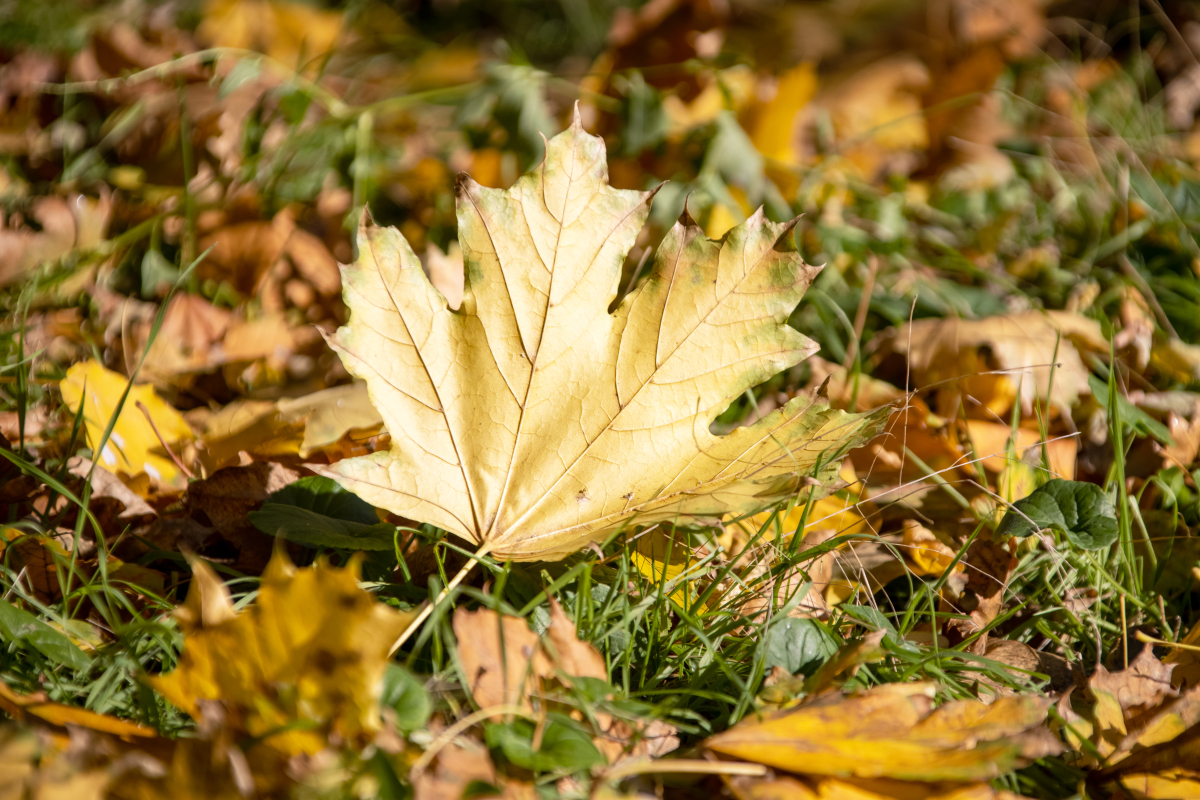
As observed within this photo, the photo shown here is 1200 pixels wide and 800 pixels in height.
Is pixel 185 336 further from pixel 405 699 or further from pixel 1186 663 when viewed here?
pixel 1186 663

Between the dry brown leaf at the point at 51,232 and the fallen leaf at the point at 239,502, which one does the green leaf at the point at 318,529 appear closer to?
the fallen leaf at the point at 239,502

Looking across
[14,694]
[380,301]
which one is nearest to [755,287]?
[380,301]

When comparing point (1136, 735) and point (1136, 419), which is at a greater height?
point (1136, 419)

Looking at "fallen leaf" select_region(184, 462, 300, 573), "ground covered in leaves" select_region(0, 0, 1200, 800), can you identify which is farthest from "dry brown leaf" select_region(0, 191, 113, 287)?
"fallen leaf" select_region(184, 462, 300, 573)

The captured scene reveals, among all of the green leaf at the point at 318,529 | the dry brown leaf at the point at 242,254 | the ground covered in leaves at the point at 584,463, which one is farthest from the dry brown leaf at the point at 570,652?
the dry brown leaf at the point at 242,254

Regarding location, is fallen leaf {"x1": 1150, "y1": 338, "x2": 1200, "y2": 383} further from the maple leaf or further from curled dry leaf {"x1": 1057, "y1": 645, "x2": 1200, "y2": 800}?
the maple leaf

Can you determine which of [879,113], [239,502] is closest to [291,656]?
[239,502]

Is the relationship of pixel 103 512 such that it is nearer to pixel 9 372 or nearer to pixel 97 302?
pixel 9 372
